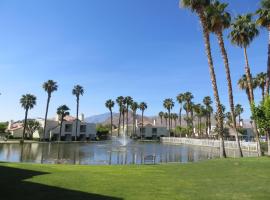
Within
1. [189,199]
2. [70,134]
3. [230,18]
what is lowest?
[189,199]

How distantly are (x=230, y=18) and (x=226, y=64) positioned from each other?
503 cm

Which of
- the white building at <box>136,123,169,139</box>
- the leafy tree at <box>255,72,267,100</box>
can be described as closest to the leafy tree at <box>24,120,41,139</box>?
the white building at <box>136,123,169,139</box>

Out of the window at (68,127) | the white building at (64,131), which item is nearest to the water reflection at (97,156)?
the white building at (64,131)

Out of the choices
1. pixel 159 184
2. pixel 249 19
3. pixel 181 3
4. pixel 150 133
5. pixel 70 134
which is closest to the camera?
pixel 159 184

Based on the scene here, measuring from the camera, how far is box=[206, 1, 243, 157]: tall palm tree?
96.8 feet

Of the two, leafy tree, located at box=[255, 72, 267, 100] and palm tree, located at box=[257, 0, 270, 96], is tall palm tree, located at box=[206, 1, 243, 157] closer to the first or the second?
palm tree, located at box=[257, 0, 270, 96]

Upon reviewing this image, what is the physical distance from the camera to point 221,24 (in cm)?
2997

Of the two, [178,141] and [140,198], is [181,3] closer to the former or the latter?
[140,198]

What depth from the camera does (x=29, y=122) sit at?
96.2m

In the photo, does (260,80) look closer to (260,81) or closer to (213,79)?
(260,81)

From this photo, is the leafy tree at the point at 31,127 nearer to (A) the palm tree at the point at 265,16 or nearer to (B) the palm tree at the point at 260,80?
(B) the palm tree at the point at 260,80

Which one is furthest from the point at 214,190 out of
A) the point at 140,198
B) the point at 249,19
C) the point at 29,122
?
the point at 29,122

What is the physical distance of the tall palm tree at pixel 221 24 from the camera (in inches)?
1161

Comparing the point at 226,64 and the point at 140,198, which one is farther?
the point at 226,64
